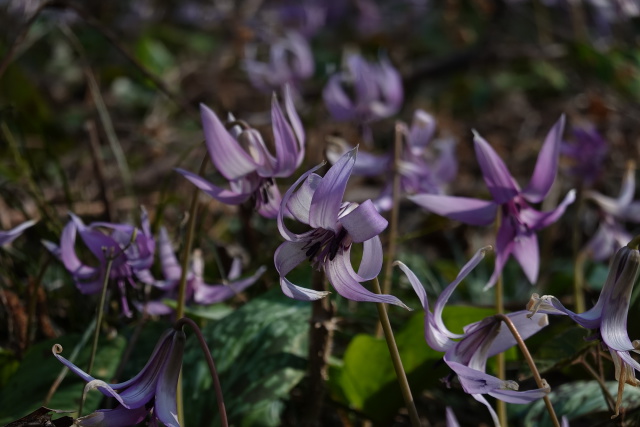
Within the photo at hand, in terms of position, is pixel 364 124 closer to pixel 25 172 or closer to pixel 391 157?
pixel 391 157

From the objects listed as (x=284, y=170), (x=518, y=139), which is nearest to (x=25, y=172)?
(x=284, y=170)

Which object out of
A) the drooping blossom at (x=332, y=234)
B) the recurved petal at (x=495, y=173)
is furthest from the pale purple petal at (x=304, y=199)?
the recurved petal at (x=495, y=173)

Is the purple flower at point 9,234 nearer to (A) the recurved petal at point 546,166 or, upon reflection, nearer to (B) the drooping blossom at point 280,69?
(A) the recurved petal at point 546,166

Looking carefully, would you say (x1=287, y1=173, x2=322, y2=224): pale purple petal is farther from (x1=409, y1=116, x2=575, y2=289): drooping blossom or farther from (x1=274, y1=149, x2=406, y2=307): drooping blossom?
(x1=409, y1=116, x2=575, y2=289): drooping blossom

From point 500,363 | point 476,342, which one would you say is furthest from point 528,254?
point 476,342

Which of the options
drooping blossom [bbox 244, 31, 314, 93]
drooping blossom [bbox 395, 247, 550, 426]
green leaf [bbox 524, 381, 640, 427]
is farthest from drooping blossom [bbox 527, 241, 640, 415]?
drooping blossom [bbox 244, 31, 314, 93]

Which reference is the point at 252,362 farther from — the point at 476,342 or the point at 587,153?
the point at 587,153
